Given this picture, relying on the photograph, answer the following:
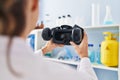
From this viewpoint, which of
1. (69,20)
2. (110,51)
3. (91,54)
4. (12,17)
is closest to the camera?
(12,17)

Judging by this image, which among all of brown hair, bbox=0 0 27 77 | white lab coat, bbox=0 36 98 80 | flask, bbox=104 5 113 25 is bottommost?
white lab coat, bbox=0 36 98 80

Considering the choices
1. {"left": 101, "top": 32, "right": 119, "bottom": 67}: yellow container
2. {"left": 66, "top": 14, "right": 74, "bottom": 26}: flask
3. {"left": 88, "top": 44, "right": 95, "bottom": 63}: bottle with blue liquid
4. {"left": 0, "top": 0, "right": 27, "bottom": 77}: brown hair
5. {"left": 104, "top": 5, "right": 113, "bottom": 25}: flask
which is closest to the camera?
{"left": 0, "top": 0, "right": 27, "bottom": 77}: brown hair

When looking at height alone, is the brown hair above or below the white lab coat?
above

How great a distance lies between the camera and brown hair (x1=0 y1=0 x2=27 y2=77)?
0.96 feet

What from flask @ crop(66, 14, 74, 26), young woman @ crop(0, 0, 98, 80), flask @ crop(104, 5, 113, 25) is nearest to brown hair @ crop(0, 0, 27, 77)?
young woman @ crop(0, 0, 98, 80)

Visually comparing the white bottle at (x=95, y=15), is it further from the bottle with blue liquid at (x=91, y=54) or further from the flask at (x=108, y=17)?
the bottle with blue liquid at (x=91, y=54)

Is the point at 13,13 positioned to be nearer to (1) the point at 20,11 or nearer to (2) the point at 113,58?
(1) the point at 20,11

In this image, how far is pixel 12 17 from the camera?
30cm

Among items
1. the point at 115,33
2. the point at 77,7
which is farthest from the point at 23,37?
the point at 77,7

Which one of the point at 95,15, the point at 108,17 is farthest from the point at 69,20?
the point at 108,17

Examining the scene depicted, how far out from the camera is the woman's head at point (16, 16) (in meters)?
0.29

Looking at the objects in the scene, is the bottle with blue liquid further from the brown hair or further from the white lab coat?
the brown hair

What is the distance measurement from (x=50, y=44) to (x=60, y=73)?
23.3 inches

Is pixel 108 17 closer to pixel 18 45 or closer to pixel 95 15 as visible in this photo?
pixel 95 15
